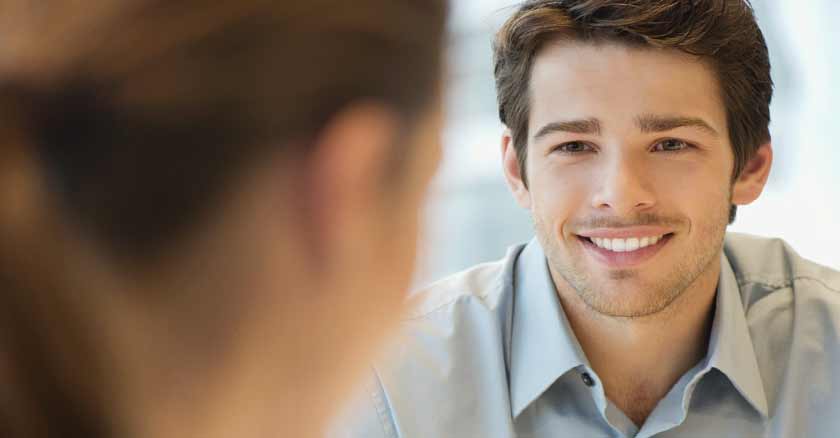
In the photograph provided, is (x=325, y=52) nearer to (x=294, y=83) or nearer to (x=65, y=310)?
(x=294, y=83)

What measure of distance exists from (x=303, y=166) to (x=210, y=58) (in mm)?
62

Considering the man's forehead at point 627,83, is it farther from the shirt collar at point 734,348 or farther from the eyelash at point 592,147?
the shirt collar at point 734,348

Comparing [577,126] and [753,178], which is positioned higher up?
[577,126]

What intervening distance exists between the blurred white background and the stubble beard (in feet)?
2.81

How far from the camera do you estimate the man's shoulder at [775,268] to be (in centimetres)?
187

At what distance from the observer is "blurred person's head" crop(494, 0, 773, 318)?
171cm

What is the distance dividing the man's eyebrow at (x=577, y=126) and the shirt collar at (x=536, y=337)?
0.77ft

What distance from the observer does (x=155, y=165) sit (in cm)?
39

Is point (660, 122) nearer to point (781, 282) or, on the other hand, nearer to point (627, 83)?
point (627, 83)

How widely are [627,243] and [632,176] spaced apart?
0.12 metres

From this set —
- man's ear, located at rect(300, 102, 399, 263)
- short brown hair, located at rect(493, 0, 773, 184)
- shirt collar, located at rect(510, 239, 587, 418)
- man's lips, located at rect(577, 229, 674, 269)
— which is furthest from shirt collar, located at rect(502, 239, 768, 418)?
man's ear, located at rect(300, 102, 399, 263)

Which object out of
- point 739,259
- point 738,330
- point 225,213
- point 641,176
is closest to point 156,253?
point 225,213

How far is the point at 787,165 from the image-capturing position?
2.83 metres

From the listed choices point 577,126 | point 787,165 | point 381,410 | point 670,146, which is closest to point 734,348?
point 670,146
